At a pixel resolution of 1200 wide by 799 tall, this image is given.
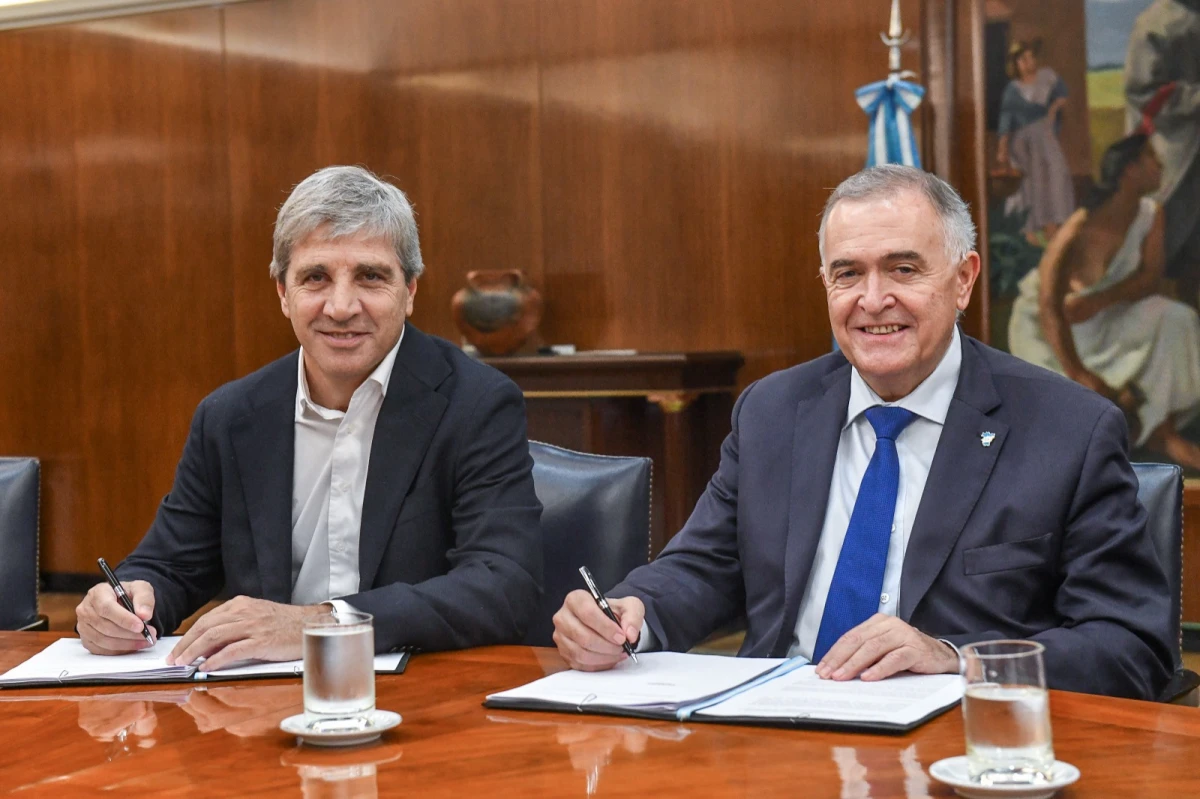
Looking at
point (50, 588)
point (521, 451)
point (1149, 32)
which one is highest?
point (1149, 32)

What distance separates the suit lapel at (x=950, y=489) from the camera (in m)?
2.05

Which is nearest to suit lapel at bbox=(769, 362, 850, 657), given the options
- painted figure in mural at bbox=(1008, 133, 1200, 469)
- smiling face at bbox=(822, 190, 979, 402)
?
smiling face at bbox=(822, 190, 979, 402)

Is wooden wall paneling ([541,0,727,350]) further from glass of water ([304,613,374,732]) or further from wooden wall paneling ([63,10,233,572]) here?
glass of water ([304,613,374,732])

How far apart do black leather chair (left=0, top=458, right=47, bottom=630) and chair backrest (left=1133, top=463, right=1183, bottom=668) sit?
82.7 inches

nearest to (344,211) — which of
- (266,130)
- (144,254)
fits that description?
(266,130)

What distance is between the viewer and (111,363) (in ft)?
25.3

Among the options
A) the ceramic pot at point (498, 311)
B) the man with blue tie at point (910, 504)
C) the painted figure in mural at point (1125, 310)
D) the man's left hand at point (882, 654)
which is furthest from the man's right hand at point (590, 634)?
the ceramic pot at point (498, 311)

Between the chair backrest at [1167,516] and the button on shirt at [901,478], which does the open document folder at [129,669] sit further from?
the chair backrest at [1167,516]

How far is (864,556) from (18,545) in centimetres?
174

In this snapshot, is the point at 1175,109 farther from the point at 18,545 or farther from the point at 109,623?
the point at 109,623

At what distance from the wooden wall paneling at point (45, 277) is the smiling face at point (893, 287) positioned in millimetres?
6494

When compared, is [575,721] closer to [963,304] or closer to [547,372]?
[963,304]

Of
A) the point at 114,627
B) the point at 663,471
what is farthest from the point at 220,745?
the point at 663,471

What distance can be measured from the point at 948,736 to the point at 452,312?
5667mm
